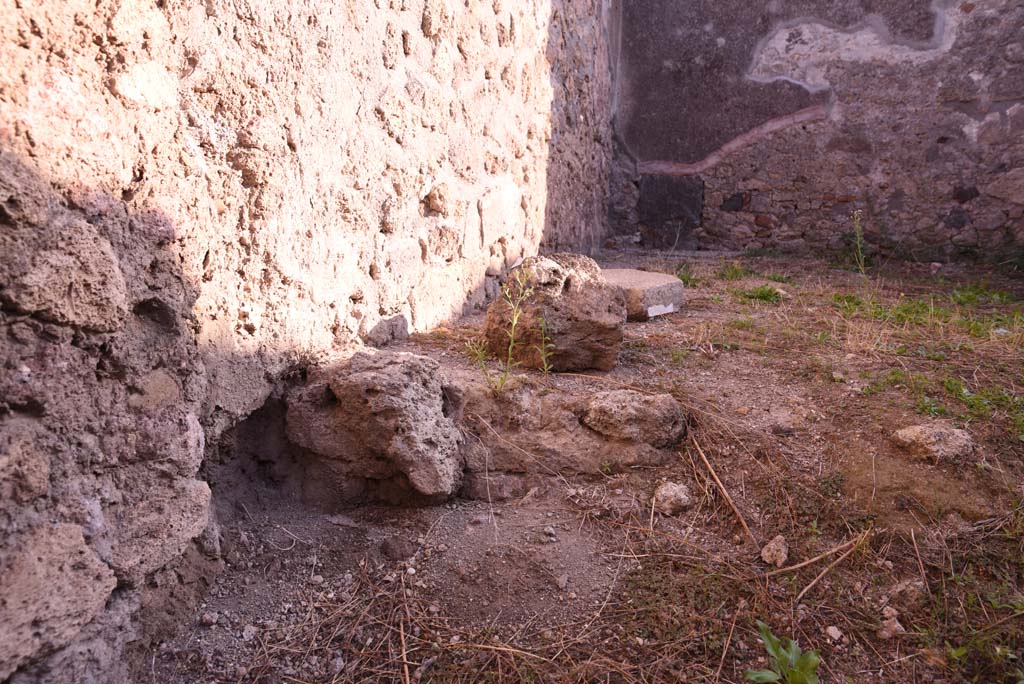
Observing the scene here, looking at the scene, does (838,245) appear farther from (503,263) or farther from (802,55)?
(503,263)

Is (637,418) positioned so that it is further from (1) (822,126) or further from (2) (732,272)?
(1) (822,126)

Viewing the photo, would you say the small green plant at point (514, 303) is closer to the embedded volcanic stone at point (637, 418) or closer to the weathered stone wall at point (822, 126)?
the embedded volcanic stone at point (637, 418)

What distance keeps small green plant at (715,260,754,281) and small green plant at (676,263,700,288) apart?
0.65ft

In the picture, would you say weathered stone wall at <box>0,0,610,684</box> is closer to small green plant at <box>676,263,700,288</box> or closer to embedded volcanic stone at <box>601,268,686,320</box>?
embedded volcanic stone at <box>601,268,686,320</box>

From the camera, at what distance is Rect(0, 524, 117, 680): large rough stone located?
1072mm

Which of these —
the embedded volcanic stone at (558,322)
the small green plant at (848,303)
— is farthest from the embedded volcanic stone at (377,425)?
the small green plant at (848,303)

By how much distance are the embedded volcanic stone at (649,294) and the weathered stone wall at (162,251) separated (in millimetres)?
1050

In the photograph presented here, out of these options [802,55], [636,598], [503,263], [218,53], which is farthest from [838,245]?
[218,53]

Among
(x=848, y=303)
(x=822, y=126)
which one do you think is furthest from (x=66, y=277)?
(x=822, y=126)

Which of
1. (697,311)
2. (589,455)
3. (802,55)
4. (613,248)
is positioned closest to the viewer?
(589,455)

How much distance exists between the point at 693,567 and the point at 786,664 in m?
0.32

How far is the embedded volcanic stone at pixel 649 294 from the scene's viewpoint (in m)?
3.12

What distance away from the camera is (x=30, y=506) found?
1.14m

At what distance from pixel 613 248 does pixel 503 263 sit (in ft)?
10.0
